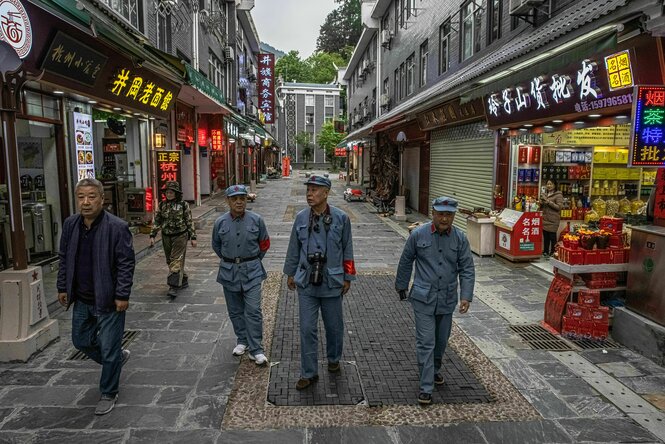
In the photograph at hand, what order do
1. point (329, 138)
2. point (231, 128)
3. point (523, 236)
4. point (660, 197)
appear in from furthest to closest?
1. point (329, 138)
2. point (231, 128)
3. point (523, 236)
4. point (660, 197)

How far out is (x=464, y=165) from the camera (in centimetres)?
1375

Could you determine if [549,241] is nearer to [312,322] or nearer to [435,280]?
[435,280]

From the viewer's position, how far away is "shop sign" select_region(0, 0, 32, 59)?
5.52 meters

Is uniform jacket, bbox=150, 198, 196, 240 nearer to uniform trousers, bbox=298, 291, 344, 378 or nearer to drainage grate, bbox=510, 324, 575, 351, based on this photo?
uniform trousers, bbox=298, 291, 344, 378

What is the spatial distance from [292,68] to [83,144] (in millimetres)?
73879

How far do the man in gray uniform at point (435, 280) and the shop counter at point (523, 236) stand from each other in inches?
228

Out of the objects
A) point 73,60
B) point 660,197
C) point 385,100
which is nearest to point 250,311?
point 660,197

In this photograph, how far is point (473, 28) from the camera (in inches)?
555

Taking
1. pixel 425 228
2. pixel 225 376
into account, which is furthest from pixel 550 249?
pixel 225 376

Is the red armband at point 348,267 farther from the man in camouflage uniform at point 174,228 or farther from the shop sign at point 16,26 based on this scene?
the shop sign at point 16,26

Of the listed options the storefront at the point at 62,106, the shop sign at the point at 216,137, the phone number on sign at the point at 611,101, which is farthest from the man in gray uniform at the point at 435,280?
the shop sign at the point at 216,137

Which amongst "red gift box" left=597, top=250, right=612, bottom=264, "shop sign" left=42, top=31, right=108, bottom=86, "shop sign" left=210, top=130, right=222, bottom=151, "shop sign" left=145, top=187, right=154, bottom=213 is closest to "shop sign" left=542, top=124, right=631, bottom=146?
"red gift box" left=597, top=250, right=612, bottom=264

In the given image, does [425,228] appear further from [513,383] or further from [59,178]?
[59,178]

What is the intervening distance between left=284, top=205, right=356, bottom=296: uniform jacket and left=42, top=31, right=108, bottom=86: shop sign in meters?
4.93
